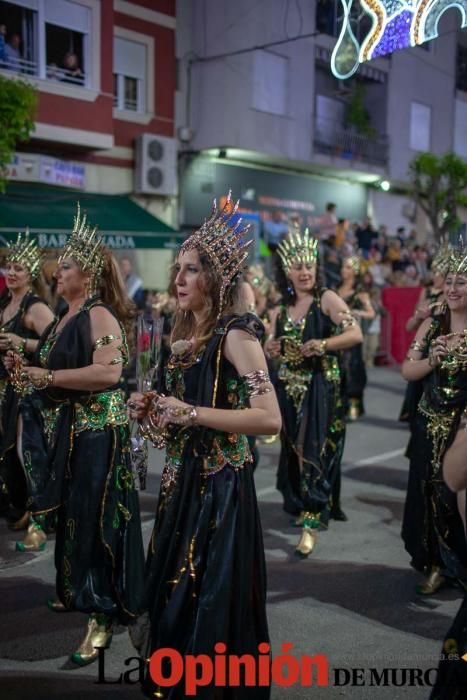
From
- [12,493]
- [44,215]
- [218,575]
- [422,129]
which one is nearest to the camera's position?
[218,575]

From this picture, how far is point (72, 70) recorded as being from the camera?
1534 cm

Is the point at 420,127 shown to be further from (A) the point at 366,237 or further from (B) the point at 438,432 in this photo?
(B) the point at 438,432

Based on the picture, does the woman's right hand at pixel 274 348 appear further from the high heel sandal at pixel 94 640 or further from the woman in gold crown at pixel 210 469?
the woman in gold crown at pixel 210 469

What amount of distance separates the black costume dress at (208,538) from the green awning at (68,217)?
9864 millimetres

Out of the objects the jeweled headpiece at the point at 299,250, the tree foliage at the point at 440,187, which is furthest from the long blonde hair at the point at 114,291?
the tree foliage at the point at 440,187

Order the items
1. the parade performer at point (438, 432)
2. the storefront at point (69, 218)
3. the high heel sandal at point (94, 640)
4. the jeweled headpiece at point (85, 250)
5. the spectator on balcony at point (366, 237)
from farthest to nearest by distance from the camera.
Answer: the spectator on balcony at point (366, 237) < the storefront at point (69, 218) < the parade performer at point (438, 432) < the jeweled headpiece at point (85, 250) < the high heel sandal at point (94, 640)

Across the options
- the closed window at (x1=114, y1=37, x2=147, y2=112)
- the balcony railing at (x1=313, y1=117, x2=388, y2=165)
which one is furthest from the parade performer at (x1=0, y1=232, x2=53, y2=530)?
the balcony railing at (x1=313, y1=117, x2=388, y2=165)

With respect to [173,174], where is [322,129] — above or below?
above

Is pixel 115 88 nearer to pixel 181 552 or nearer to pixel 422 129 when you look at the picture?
pixel 422 129

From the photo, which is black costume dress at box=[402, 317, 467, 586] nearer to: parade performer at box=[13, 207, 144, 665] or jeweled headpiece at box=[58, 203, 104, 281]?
parade performer at box=[13, 207, 144, 665]

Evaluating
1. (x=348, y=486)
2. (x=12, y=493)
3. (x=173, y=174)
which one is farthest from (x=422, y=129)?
(x=12, y=493)

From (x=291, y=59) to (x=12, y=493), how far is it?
639 inches

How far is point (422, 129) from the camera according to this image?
2630cm

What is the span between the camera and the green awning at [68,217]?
42.3 ft
